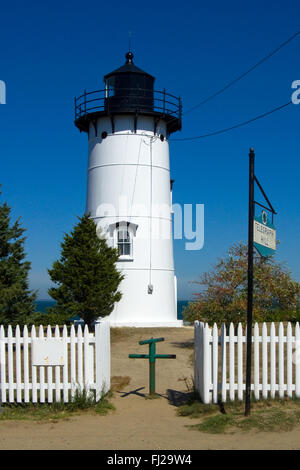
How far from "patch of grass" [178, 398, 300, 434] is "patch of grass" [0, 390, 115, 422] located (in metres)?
1.55

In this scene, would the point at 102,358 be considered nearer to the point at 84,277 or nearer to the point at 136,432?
the point at 136,432

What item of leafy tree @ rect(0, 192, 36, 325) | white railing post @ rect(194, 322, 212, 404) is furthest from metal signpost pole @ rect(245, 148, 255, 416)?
leafy tree @ rect(0, 192, 36, 325)

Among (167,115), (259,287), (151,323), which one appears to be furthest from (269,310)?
(167,115)

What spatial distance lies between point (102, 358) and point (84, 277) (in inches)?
426

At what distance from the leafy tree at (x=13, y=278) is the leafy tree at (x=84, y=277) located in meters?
2.52

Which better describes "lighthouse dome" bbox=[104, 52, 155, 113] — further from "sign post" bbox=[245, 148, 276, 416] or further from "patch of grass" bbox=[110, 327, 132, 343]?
"sign post" bbox=[245, 148, 276, 416]

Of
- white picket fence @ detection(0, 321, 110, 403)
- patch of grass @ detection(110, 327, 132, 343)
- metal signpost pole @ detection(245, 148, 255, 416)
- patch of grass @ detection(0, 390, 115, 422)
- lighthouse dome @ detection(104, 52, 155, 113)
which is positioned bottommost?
patch of grass @ detection(110, 327, 132, 343)

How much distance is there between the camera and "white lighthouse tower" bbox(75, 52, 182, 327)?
2402 centimetres

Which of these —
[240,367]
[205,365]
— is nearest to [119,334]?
[205,365]

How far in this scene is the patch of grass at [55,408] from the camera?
927 centimetres

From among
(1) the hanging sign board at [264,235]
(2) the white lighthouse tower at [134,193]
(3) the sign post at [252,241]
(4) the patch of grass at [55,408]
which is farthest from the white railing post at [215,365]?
(2) the white lighthouse tower at [134,193]

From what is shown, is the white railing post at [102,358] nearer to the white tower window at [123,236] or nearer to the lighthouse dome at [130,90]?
the white tower window at [123,236]

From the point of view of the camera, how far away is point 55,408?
31.4 feet

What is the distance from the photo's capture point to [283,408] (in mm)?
8992
